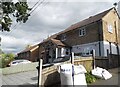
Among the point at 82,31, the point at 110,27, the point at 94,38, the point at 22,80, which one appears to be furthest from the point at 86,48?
the point at 22,80

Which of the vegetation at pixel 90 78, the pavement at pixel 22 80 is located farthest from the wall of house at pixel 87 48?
the vegetation at pixel 90 78

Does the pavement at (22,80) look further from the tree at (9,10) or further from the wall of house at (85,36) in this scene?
the wall of house at (85,36)

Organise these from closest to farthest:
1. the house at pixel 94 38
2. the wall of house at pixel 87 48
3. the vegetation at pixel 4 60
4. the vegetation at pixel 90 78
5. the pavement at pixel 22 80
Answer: the vegetation at pixel 90 78
the pavement at pixel 22 80
the house at pixel 94 38
the wall of house at pixel 87 48
the vegetation at pixel 4 60

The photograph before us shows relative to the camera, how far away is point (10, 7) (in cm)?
1434

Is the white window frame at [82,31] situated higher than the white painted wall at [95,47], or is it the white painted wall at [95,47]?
the white window frame at [82,31]

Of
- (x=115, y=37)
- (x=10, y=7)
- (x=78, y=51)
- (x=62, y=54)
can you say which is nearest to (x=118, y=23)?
(x=115, y=37)

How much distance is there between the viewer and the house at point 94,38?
24453 millimetres

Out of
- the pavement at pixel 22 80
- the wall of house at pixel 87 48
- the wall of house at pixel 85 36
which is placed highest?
the wall of house at pixel 85 36

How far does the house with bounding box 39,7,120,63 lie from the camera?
24453 mm

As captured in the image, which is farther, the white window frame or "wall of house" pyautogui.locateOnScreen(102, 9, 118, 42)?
the white window frame

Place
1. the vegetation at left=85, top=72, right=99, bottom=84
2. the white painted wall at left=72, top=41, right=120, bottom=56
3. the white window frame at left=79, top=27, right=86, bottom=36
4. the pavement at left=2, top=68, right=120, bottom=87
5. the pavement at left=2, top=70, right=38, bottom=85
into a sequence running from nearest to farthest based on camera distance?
the pavement at left=2, top=68, right=120, bottom=87, the vegetation at left=85, top=72, right=99, bottom=84, the pavement at left=2, top=70, right=38, bottom=85, the white painted wall at left=72, top=41, right=120, bottom=56, the white window frame at left=79, top=27, right=86, bottom=36

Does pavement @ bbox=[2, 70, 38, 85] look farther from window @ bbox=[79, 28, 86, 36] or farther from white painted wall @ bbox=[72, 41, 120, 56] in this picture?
window @ bbox=[79, 28, 86, 36]

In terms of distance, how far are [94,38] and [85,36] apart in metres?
2.08

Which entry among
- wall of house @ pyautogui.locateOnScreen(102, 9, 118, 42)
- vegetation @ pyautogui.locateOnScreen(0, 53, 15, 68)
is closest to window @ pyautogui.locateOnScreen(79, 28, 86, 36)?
wall of house @ pyautogui.locateOnScreen(102, 9, 118, 42)
